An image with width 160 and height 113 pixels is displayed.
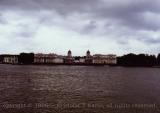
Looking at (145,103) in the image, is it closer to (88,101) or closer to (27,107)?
(88,101)

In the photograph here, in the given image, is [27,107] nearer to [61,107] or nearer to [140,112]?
[61,107]

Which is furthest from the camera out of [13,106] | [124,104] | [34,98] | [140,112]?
[34,98]

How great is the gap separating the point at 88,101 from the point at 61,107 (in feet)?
15.2

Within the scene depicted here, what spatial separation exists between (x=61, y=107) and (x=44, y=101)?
3.81 meters

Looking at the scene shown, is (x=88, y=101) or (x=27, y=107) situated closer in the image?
(x=27, y=107)

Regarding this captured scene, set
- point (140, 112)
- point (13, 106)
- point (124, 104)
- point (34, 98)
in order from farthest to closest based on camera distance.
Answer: point (34, 98) < point (124, 104) < point (13, 106) < point (140, 112)

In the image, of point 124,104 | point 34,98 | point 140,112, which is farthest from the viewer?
point 34,98

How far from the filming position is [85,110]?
1024 inches

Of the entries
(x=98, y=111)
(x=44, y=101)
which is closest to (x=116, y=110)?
(x=98, y=111)

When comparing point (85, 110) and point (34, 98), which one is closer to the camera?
point (85, 110)

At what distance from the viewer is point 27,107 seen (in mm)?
26812

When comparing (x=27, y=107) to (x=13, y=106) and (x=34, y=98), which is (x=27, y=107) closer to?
(x=13, y=106)

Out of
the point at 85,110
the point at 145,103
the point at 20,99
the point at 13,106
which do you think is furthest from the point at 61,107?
the point at 145,103

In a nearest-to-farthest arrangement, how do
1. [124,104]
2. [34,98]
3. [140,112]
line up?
[140,112] < [124,104] < [34,98]
